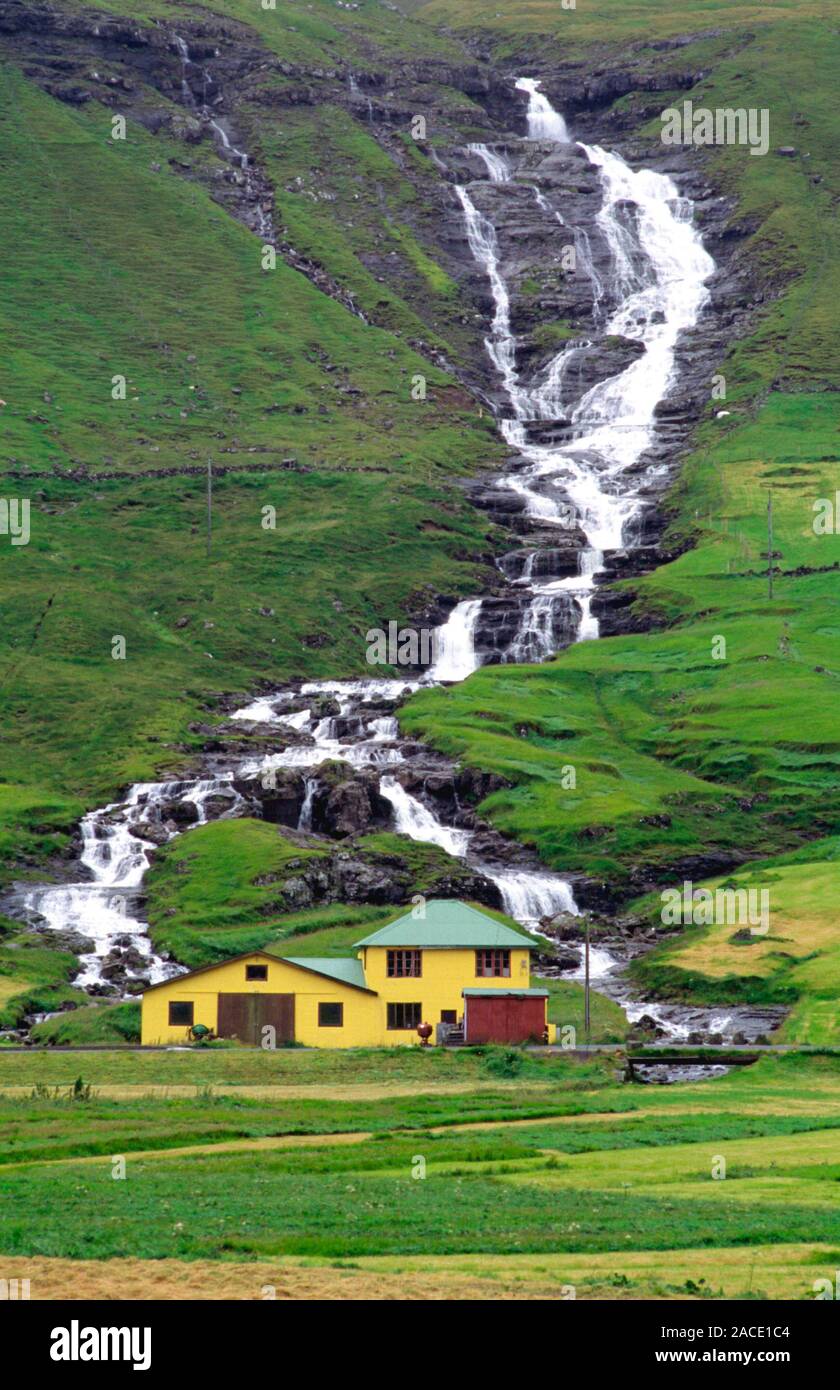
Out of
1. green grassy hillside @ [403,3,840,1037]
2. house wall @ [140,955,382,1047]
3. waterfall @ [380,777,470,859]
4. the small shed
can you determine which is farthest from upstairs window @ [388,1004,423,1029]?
waterfall @ [380,777,470,859]

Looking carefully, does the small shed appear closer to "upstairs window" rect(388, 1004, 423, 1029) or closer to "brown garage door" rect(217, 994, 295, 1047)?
"upstairs window" rect(388, 1004, 423, 1029)

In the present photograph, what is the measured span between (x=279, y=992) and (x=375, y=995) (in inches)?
188

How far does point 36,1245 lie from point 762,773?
11875cm

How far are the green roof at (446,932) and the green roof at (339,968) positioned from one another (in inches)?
56.9

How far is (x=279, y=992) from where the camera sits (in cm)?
9038

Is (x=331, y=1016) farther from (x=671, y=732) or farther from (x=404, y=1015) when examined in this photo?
(x=671, y=732)

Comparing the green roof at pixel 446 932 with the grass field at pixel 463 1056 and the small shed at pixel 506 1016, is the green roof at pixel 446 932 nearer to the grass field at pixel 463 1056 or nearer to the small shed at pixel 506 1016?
the small shed at pixel 506 1016

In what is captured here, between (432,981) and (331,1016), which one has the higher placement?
(432,981)

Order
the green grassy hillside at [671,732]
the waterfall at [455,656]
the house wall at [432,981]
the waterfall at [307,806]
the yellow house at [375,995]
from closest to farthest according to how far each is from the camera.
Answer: the yellow house at [375,995] < the house wall at [432,981] < the green grassy hillside at [671,732] < the waterfall at [307,806] < the waterfall at [455,656]

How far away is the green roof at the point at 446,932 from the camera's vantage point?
9362cm

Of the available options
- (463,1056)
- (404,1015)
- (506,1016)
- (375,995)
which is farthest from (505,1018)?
(463,1056)

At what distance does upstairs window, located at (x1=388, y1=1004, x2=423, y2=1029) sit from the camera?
92.5 metres

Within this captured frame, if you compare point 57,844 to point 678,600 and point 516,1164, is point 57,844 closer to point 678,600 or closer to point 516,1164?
point 678,600

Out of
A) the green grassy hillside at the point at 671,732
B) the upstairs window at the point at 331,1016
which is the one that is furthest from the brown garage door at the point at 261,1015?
the green grassy hillside at the point at 671,732
